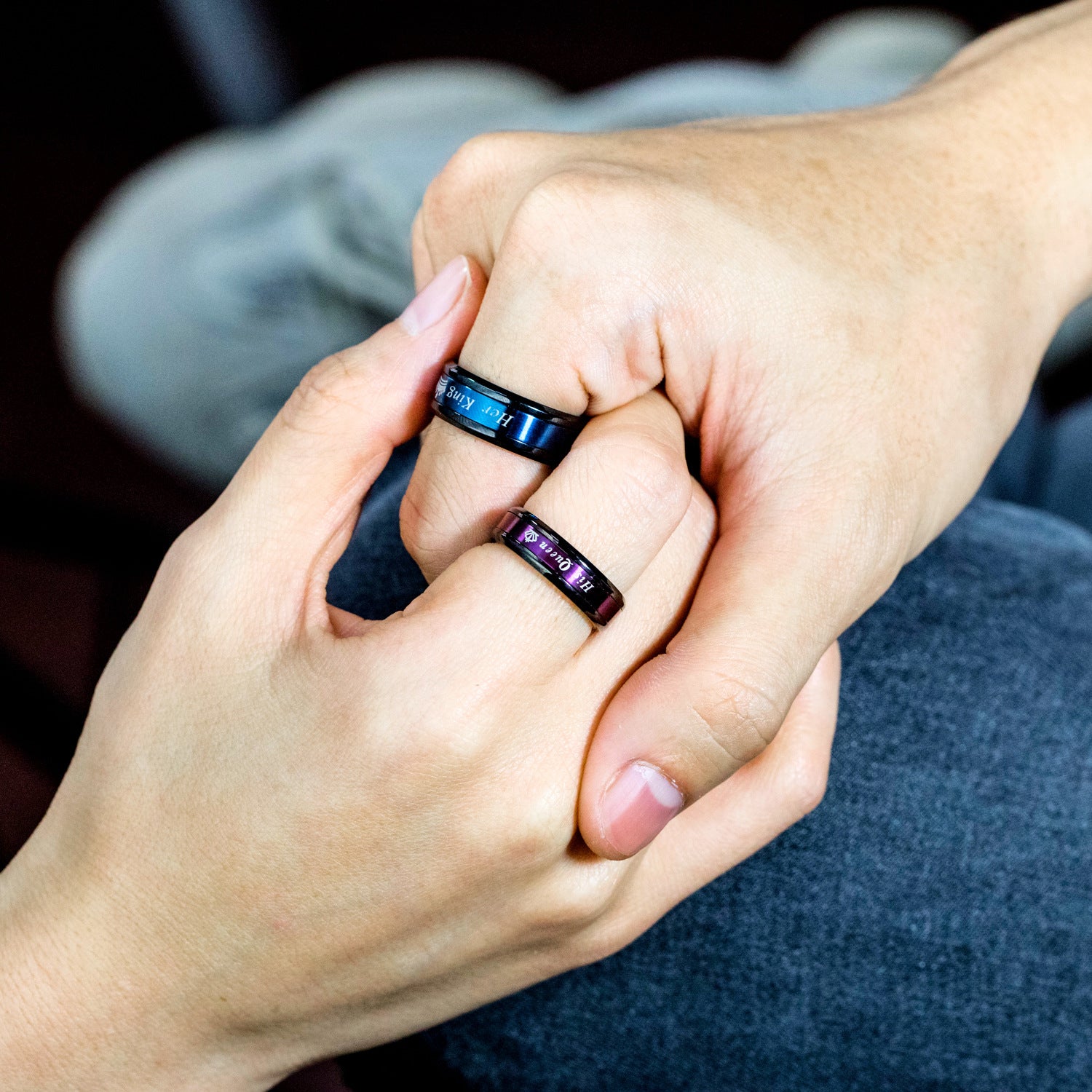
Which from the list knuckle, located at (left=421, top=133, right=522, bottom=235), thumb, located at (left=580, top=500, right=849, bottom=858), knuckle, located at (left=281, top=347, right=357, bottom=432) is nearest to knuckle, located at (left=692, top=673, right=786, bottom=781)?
thumb, located at (left=580, top=500, right=849, bottom=858)

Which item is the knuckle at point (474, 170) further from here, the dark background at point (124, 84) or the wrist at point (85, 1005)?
the dark background at point (124, 84)

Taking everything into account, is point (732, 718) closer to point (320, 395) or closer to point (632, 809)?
point (632, 809)

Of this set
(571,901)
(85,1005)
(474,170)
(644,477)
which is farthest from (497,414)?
(85,1005)

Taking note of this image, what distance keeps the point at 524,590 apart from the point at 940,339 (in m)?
0.46

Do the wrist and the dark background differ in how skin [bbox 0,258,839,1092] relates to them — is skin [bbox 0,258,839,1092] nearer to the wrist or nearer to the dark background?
the wrist

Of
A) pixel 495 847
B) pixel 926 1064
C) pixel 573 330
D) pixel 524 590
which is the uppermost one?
pixel 573 330

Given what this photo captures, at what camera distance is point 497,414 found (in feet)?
2.41

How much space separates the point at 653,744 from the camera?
707 mm

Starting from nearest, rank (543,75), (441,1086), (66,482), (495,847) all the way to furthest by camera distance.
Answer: (495,847) < (441,1086) < (66,482) < (543,75)

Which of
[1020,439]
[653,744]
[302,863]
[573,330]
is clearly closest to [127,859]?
[302,863]

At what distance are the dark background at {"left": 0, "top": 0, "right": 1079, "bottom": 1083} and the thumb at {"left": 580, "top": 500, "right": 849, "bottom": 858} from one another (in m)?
1.86

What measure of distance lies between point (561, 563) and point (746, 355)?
25 cm

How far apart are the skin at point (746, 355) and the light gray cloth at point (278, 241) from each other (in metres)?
0.76

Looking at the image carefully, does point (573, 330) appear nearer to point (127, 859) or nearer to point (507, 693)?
point (507, 693)
